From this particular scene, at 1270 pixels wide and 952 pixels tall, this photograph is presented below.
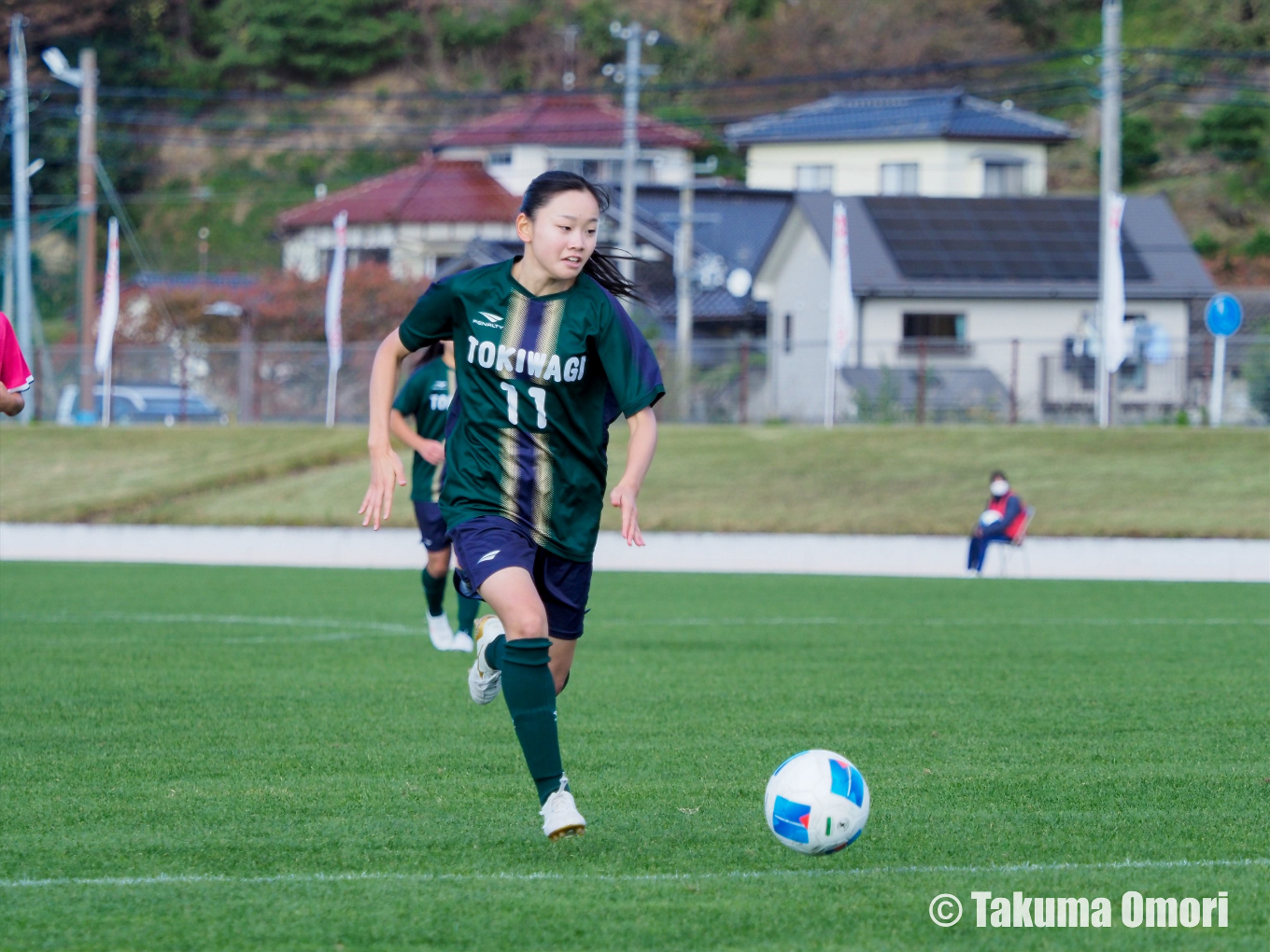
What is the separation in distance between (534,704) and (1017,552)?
1857 centimetres

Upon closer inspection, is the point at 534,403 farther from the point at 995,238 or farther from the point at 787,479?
the point at 995,238

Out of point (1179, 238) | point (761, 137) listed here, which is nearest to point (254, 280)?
point (761, 137)

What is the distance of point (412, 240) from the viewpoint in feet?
192

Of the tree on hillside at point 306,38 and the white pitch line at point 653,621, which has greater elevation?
the tree on hillside at point 306,38

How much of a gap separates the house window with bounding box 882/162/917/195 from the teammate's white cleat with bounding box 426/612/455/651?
50163mm

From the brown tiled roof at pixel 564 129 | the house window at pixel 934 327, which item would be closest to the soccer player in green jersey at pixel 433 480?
the house window at pixel 934 327

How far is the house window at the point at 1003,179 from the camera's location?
189ft

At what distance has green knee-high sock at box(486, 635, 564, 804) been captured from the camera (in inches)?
192

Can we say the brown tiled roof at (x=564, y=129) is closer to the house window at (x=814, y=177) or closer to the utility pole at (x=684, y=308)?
the utility pole at (x=684, y=308)

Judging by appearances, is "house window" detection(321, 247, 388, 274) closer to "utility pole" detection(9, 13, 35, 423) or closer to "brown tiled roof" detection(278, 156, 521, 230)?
"brown tiled roof" detection(278, 156, 521, 230)

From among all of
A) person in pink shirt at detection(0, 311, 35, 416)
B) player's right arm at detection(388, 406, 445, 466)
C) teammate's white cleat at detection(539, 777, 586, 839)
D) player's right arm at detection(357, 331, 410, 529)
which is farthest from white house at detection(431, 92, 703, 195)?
teammate's white cleat at detection(539, 777, 586, 839)

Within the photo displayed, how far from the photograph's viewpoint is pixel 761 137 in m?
60.6

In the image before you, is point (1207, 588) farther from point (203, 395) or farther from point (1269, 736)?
point (203, 395)

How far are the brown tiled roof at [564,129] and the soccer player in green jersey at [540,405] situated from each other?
56.9 m
